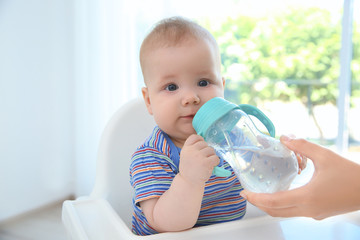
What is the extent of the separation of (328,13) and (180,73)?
19.8 ft

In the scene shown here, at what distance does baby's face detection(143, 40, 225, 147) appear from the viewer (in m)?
0.73

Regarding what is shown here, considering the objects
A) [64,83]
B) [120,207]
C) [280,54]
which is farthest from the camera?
[280,54]

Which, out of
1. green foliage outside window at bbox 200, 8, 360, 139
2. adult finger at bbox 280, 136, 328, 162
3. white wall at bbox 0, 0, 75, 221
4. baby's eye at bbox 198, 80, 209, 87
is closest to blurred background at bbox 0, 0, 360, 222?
white wall at bbox 0, 0, 75, 221

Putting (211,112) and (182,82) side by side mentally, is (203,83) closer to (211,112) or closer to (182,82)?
(182,82)

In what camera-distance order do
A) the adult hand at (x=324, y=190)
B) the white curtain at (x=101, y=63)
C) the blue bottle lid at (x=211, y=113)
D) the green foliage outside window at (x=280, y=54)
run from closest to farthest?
1. the adult hand at (x=324, y=190)
2. the blue bottle lid at (x=211, y=113)
3. the white curtain at (x=101, y=63)
4. the green foliage outside window at (x=280, y=54)

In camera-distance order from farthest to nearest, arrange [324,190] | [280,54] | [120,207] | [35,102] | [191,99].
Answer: [280,54] → [35,102] → [120,207] → [191,99] → [324,190]

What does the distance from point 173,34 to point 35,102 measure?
1493 millimetres

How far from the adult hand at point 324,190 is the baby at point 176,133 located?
0.17 m

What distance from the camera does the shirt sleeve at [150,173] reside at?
0.71 metres

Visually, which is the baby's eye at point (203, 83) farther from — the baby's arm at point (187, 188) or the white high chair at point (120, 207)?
the white high chair at point (120, 207)

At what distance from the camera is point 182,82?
0.74 m

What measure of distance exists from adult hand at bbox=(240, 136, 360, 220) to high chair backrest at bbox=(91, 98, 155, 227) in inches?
22.6

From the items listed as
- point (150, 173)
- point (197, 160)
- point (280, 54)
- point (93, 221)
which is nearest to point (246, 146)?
point (197, 160)

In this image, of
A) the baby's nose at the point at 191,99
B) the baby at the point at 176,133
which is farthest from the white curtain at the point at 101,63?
the baby's nose at the point at 191,99
